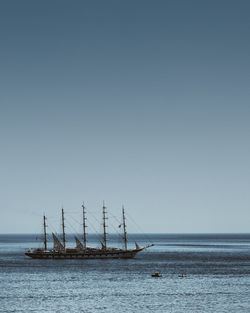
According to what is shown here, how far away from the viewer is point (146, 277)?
120375mm

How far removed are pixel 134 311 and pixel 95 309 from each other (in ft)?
19.2

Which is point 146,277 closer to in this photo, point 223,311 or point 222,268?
point 222,268

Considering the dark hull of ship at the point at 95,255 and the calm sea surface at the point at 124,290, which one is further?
the dark hull of ship at the point at 95,255

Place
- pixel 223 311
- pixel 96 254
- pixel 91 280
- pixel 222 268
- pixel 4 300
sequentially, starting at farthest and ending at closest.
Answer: pixel 96 254
pixel 222 268
pixel 91 280
pixel 4 300
pixel 223 311

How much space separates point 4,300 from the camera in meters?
85.9

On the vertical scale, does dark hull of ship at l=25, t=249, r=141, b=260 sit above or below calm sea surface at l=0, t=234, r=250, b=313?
above

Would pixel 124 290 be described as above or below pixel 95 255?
below

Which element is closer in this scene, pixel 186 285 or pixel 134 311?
pixel 134 311

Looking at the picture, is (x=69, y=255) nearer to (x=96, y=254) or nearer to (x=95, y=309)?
(x=96, y=254)

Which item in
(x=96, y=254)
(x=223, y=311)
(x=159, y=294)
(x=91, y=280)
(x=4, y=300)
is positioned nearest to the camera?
(x=223, y=311)

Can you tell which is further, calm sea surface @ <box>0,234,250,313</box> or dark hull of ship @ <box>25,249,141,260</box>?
dark hull of ship @ <box>25,249,141,260</box>

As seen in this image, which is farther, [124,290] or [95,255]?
[95,255]

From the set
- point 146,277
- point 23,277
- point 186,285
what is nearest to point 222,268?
point 146,277

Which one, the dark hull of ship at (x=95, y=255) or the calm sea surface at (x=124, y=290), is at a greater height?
the dark hull of ship at (x=95, y=255)
